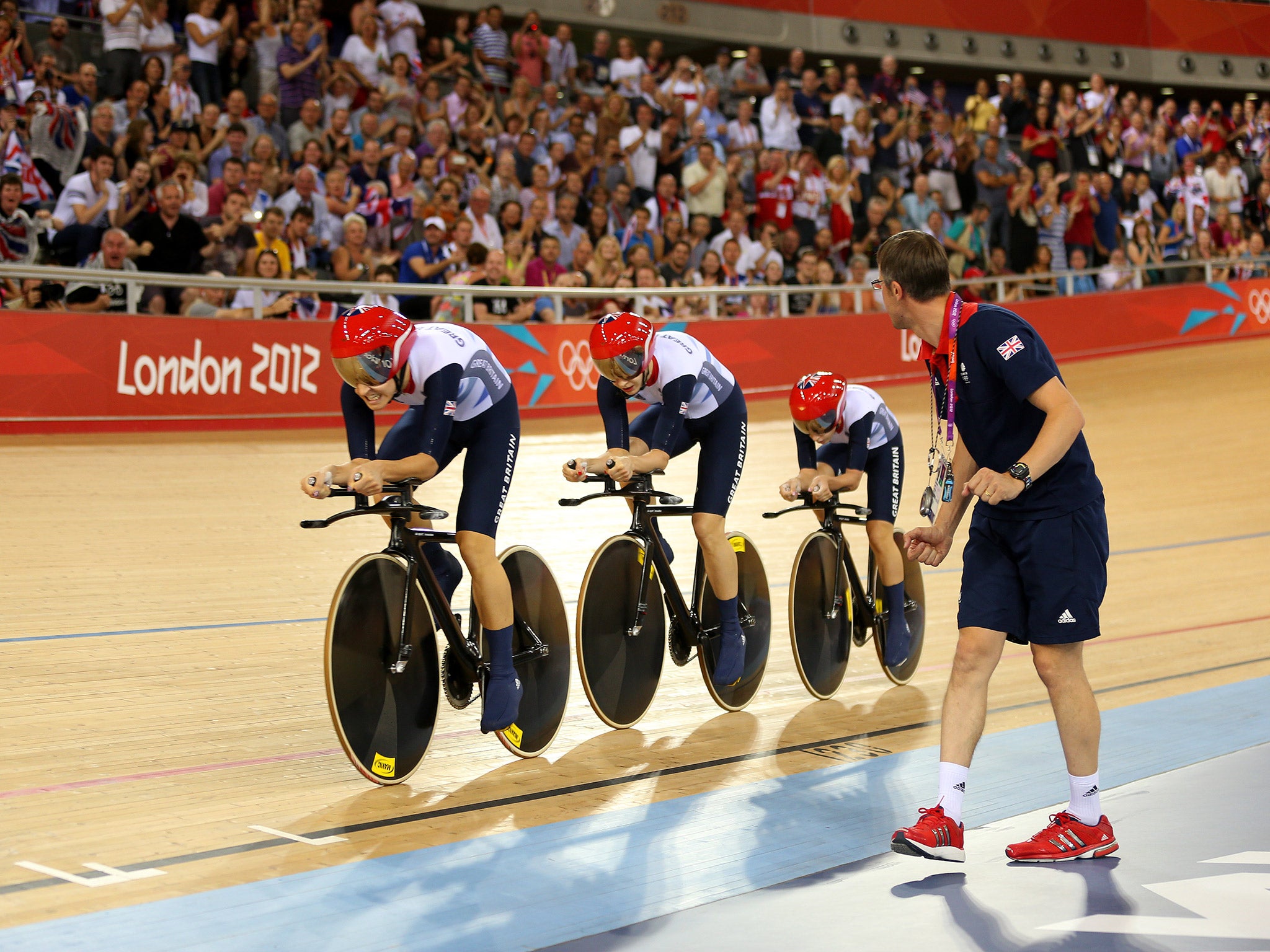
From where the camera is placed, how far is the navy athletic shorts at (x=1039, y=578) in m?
2.97

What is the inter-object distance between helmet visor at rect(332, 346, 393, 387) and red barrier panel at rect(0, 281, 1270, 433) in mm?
5229

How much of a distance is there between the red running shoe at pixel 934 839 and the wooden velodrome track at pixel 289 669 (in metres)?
0.89

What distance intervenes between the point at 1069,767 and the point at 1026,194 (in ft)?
39.8

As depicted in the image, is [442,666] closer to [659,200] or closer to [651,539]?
[651,539]

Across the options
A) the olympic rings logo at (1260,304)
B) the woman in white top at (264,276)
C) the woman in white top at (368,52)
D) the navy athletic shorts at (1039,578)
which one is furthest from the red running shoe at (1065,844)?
the olympic rings logo at (1260,304)

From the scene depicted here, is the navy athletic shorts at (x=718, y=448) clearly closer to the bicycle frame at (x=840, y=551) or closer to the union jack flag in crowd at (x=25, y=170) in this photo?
the bicycle frame at (x=840, y=551)

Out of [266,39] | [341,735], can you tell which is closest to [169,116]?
[266,39]

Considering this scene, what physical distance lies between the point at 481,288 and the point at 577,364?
4.23 feet

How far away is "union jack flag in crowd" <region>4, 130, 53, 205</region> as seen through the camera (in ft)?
28.2

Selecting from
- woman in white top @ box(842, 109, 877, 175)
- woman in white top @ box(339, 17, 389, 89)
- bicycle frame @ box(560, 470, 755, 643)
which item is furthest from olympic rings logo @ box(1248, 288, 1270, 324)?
bicycle frame @ box(560, 470, 755, 643)

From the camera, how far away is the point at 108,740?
12.7 feet

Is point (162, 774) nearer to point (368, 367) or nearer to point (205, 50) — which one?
point (368, 367)

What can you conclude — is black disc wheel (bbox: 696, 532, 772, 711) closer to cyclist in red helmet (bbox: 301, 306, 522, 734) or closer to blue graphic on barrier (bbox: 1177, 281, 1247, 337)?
cyclist in red helmet (bbox: 301, 306, 522, 734)

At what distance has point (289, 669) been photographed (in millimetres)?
4781
